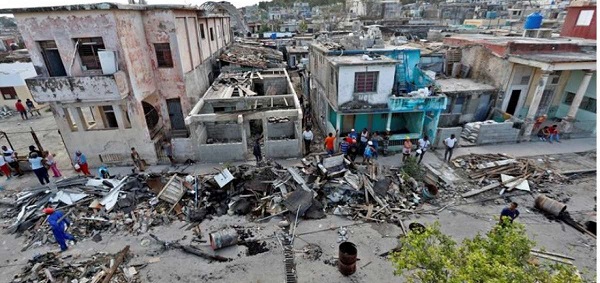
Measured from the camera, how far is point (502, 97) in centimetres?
1869

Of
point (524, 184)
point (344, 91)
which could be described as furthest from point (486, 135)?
point (344, 91)

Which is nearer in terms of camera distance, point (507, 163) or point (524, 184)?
point (524, 184)

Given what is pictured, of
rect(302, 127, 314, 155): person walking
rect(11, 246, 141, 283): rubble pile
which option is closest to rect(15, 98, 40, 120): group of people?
rect(11, 246, 141, 283): rubble pile

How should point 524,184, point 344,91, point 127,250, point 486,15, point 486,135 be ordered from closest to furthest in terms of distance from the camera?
point 127,250
point 524,184
point 344,91
point 486,135
point 486,15

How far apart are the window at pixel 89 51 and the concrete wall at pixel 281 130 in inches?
357

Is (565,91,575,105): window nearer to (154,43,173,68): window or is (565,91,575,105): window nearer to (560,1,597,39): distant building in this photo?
(560,1,597,39): distant building

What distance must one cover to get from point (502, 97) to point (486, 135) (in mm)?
4104

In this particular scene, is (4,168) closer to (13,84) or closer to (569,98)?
(13,84)

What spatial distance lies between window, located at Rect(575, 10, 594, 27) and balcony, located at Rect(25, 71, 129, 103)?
32.6 m

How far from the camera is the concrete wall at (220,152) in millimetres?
15016

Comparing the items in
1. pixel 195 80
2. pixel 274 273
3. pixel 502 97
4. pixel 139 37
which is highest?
pixel 139 37

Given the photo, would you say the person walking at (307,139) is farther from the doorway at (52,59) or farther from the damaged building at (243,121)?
the doorway at (52,59)

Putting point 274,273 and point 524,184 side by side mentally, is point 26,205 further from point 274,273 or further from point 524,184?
point 524,184

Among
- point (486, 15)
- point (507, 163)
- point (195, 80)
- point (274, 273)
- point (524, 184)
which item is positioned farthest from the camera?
point (486, 15)
